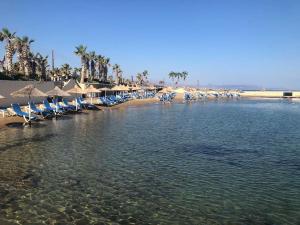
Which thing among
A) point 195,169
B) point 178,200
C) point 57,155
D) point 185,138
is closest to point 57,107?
point 185,138

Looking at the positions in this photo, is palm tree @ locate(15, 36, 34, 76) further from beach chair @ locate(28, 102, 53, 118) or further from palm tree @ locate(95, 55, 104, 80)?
palm tree @ locate(95, 55, 104, 80)

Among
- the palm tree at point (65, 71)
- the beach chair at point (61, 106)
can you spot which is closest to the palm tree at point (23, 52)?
the palm tree at point (65, 71)

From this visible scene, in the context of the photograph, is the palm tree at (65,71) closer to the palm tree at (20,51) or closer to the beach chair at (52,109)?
the palm tree at (20,51)

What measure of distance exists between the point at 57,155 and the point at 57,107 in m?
16.7

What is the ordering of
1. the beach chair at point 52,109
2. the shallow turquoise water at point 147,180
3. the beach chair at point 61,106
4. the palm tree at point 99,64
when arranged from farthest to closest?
the palm tree at point 99,64, the beach chair at point 61,106, the beach chair at point 52,109, the shallow turquoise water at point 147,180

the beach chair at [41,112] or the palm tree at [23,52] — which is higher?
the palm tree at [23,52]

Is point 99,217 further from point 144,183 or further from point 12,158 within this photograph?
point 12,158

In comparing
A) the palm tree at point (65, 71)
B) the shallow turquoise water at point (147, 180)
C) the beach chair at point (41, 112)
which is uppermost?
the palm tree at point (65, 71)

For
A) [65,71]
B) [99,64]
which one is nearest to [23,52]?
[65,71]

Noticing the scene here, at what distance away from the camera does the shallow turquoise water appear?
791 centimetres

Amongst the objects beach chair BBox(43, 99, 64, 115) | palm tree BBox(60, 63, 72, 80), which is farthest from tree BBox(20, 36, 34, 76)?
beach chair BBox(43, 99, 64, 115)

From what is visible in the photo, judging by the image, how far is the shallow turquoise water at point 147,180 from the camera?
25.9 feet

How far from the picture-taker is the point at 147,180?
34.7ft

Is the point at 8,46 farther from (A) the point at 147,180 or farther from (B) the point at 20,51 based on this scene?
(A) the point at 147,180
